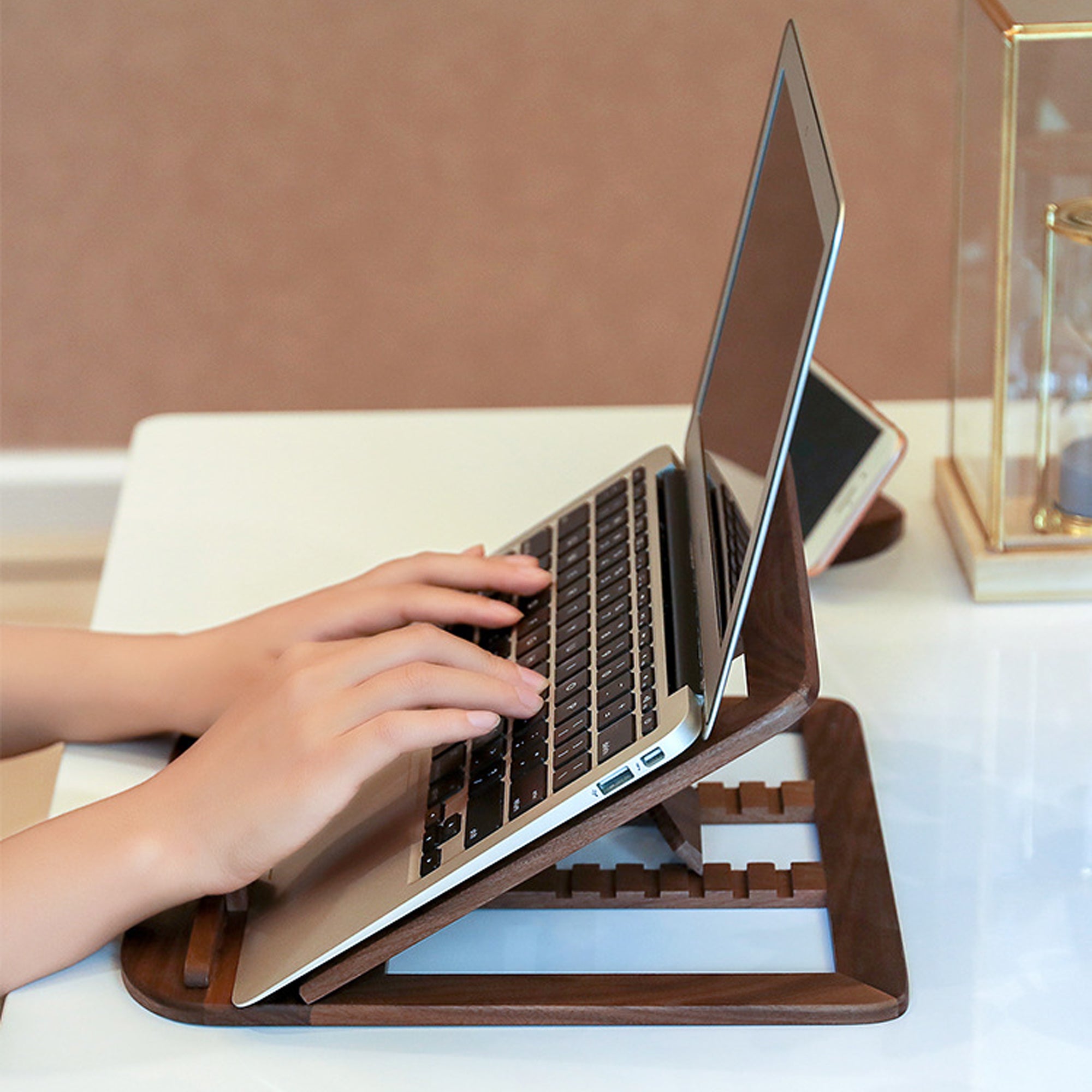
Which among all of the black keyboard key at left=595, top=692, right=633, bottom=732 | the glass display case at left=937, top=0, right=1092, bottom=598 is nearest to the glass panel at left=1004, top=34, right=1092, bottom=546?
the glass display case at left=937, top=0, right=1092, bottom=598

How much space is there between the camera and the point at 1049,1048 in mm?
567

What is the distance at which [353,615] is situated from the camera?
0.76m

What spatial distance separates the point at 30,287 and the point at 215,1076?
2.08m

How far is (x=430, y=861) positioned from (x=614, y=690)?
0.34ft

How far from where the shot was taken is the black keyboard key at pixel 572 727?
598mm

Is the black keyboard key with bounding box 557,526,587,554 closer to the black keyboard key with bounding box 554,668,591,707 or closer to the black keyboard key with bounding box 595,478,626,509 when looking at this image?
the black keyboard key with bounding box 595,478,626,509

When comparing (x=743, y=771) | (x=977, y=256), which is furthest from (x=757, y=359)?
(x=977, y=256)

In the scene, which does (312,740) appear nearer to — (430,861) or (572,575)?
(430,861)

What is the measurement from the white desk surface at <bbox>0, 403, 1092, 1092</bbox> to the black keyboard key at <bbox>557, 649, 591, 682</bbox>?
0.11 meters

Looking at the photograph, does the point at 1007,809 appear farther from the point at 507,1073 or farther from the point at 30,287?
the point at 30,287

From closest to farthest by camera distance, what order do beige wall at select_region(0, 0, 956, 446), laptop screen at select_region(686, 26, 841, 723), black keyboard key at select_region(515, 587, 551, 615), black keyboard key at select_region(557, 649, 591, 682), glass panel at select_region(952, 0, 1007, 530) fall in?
1. laptop screen at select_region(686, 26, 841, 723)
2. black keyboard key at select_region(557, 649, 591, 682)
3. black keyboard key at select_region(515, 587, 551, 615)
4. glass panel at select_region(952, 0, 1007, 530)
5. beige wall at select_region(0, 0, 956, 446)

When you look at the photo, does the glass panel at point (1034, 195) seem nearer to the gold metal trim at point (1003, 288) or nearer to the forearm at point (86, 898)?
the gold metal trim at point (1003, 288)

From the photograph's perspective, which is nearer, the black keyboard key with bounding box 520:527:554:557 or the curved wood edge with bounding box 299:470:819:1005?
the curved wood edge with bounding box 299:470:819:1005

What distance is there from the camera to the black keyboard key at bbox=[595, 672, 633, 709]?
1.99 feet
